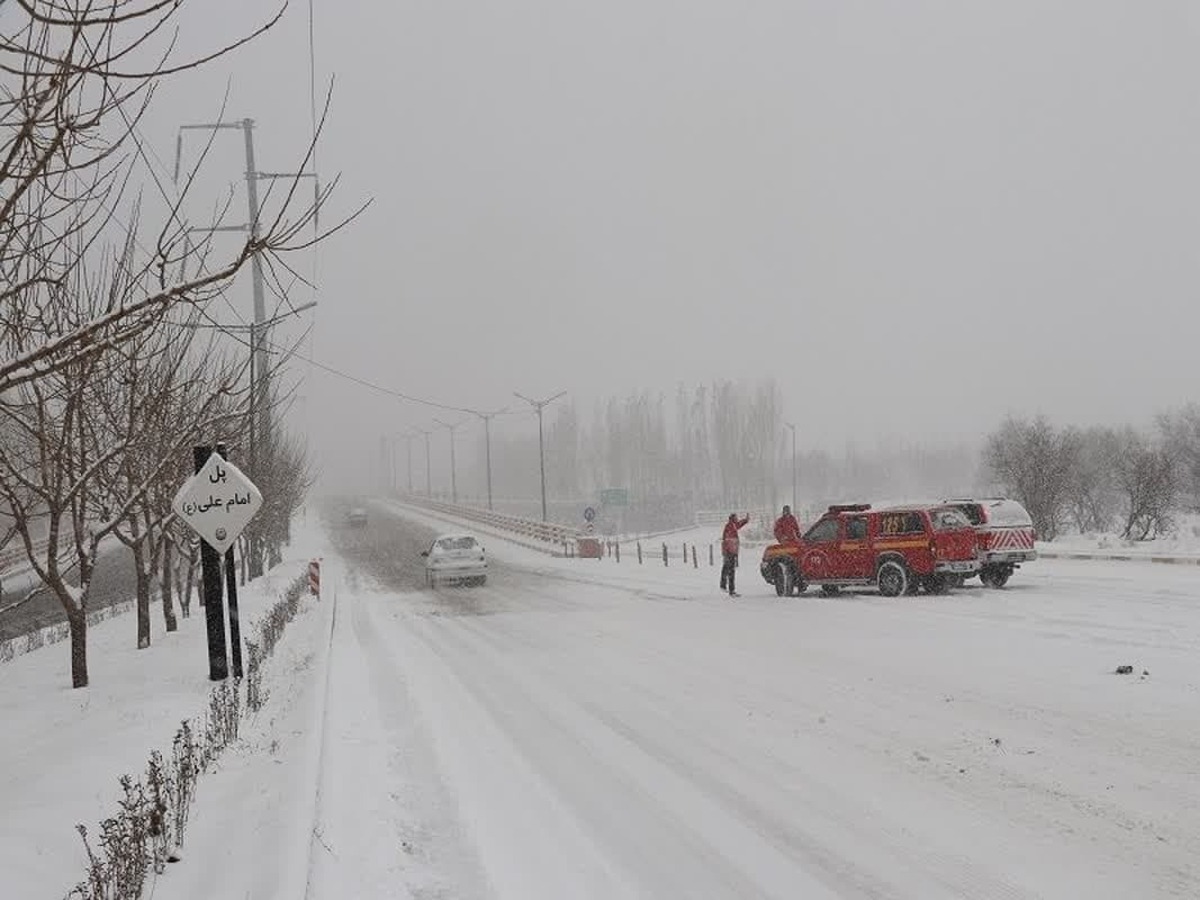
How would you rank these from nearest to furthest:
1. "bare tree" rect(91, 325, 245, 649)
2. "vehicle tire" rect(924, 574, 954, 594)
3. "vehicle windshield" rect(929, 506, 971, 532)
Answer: "bare tree" rect(91, 325, 245, 649) < "vehicle windshield" rect(929, 506, 971, 532) < "vehicle tire" rect(924, 574, 954, 594)

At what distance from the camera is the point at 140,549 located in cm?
1436

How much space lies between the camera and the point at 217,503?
10.4m

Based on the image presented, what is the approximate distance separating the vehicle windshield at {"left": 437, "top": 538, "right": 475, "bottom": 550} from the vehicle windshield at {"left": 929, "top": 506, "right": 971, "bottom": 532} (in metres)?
14.4

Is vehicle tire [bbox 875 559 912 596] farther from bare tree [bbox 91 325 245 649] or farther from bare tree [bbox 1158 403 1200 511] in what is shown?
bare tree [bbox 1158 403 1200 511]

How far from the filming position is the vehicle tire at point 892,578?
18.3 m

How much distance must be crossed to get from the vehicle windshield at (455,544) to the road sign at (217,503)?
57.4 ft

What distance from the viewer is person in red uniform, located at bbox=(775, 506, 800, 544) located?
68.5 feet

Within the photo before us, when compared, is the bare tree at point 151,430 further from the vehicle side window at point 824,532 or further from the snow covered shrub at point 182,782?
the vehicle side window at point 824,532

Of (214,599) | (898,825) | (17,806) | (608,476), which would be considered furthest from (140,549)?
(608,476)

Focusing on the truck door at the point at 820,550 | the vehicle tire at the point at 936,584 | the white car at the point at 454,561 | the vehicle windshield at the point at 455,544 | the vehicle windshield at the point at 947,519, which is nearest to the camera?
the vehicle windshield at the point at 947,519

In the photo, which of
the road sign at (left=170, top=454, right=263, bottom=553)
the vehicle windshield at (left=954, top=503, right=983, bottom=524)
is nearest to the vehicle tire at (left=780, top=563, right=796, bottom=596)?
the vehicle windshield at (left=954, top=503, right=983, bottom=524)

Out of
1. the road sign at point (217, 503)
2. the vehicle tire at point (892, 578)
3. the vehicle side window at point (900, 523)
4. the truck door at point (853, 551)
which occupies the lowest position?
the vehicle tire at point (892, 578)

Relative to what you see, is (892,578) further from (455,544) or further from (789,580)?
(455,544)

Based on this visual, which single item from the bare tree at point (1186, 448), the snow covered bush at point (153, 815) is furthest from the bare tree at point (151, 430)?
the bare tree at point (1186, 448)
